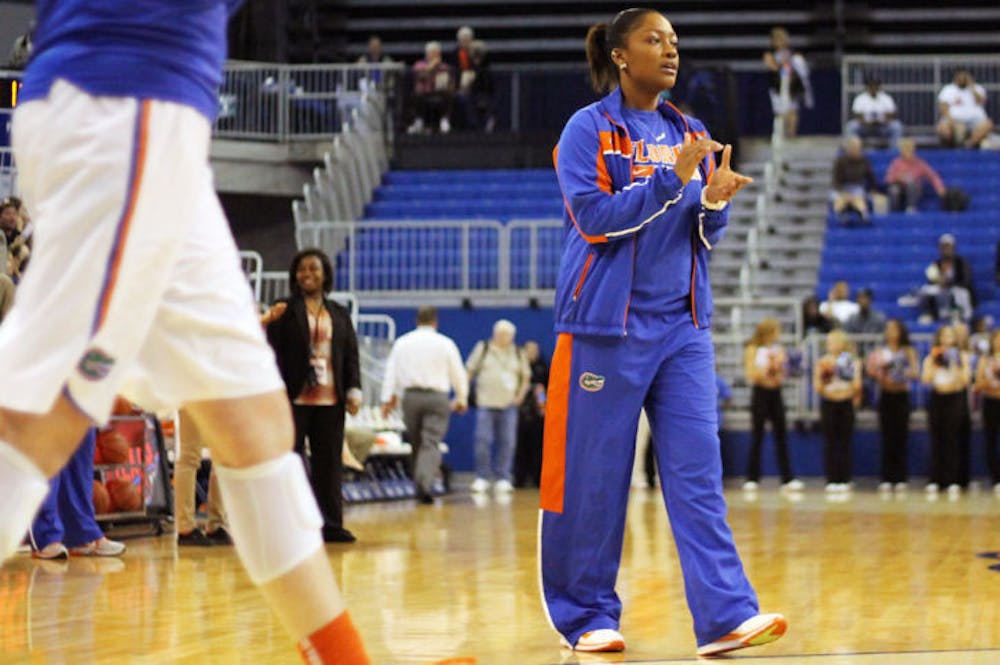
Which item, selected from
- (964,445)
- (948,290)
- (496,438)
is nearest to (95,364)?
(496,438)

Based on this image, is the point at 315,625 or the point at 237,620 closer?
the point at 315,625

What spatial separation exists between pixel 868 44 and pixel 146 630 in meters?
21.3

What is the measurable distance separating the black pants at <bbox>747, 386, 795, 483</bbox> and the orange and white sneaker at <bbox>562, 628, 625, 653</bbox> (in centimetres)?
1148

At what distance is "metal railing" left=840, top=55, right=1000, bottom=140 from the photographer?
74.7 ft

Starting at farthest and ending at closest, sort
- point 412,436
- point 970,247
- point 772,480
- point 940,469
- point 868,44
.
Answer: point 868,44 < point 970,247 < point 772,480 < point 940,469 < point 412,436

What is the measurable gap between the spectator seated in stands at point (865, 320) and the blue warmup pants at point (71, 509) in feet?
35.1

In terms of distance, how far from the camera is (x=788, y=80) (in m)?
22.6

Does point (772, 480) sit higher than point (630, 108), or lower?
lower

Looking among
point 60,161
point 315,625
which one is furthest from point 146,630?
point 60,161

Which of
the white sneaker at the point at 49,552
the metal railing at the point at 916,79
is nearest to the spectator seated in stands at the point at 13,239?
the white sneaker at the point at 49,552

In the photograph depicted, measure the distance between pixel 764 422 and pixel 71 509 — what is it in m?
9.10

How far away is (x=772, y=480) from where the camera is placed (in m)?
18.0


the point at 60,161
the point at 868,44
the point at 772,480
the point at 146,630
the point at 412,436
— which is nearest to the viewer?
the point at 60,161

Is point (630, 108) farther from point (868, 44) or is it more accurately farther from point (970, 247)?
point (868, 44)
